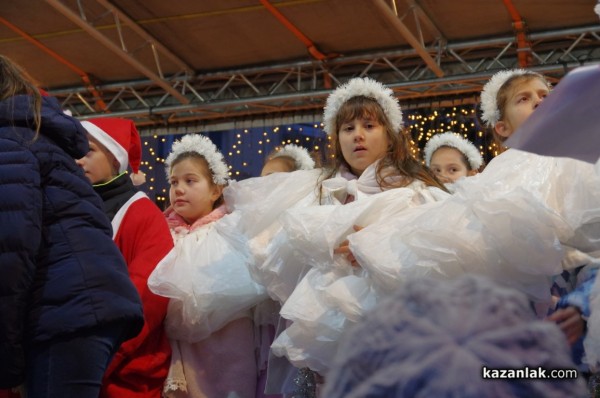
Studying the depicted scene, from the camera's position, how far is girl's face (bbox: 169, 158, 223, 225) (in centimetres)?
349

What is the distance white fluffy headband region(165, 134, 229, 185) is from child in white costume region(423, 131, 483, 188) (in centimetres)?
120

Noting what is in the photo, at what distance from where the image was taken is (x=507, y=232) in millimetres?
2080

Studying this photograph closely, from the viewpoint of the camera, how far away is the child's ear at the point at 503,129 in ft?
9.39

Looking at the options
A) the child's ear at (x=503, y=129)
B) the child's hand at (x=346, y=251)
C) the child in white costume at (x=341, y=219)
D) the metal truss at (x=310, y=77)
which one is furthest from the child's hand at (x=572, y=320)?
the metal truss at (x=310, y=77)

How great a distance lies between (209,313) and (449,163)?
1884mm

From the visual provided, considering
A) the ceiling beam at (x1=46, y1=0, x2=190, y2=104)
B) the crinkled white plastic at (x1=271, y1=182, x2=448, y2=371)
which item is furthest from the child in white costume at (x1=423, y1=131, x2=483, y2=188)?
the ceiling beam at (x1=46, y1=0, x2=190, y2=104)

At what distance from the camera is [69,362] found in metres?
Result: 1.98

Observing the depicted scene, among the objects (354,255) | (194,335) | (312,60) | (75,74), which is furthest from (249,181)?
(75,74)

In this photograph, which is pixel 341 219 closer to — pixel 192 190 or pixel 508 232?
pixel 508 232

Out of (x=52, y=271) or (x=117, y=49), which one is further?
(x=117, y=49)

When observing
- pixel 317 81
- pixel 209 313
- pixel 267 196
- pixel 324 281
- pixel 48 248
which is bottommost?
pixel 209 313

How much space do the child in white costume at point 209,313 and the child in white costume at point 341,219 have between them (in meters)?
0.34

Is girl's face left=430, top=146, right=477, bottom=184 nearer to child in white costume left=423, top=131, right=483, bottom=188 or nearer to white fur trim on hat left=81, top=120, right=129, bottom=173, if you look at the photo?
child in white costume left=423, top=131, right=483, bottom=188

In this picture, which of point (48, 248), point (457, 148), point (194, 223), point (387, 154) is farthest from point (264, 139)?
point (48, 248)
